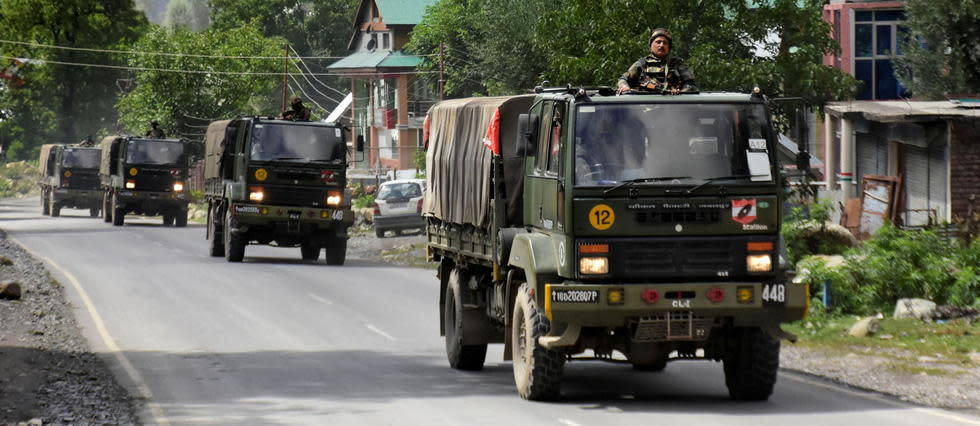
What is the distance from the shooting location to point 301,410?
42.2ft

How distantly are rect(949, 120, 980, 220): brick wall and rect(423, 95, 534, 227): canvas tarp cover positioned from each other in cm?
1259

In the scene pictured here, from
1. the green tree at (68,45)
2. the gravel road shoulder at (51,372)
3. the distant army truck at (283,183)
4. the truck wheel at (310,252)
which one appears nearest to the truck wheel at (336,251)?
the distant army truck at (283,183)

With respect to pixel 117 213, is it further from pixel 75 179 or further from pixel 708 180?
pixel 708 180

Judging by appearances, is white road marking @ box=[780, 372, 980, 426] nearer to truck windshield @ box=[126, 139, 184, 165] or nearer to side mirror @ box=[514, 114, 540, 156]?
side mirror @ box=[514, 114, 540, 156]

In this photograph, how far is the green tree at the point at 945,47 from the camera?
105ft

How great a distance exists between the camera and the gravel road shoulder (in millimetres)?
13188

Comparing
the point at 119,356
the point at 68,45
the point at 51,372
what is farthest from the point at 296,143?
the point at 68,45

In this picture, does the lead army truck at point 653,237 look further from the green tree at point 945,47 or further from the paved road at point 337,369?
the green tree at point 945,47

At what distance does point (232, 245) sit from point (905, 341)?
57.7 feet

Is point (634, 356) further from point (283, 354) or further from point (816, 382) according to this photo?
point (283, 354)

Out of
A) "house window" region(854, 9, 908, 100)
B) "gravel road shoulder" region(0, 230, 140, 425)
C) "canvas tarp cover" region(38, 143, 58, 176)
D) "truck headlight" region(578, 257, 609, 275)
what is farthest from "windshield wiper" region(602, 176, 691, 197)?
"canvas tarp cover" region(38, 143, 58, 176)

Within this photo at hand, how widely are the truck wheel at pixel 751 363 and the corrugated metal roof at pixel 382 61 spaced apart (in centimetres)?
7320

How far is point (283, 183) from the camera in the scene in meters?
31.1

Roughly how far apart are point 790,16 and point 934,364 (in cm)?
1907
